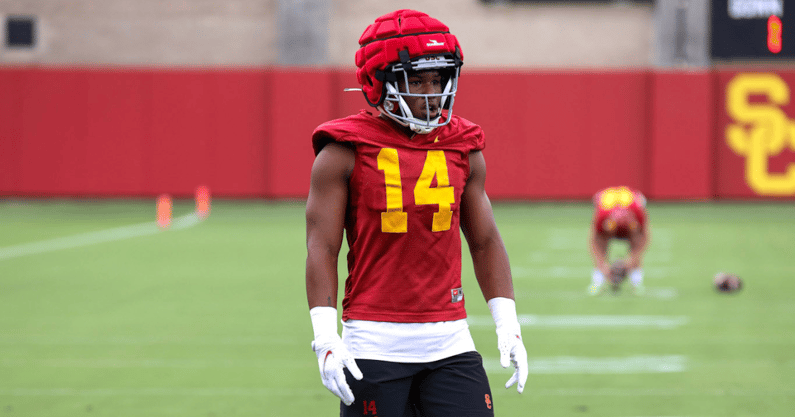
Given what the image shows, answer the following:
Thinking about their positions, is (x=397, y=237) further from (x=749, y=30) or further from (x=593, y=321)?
(x=749, y=30)

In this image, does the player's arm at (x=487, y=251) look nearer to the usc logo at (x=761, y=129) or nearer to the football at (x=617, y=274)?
the football at (x=617, y=274)

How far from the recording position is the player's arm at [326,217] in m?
3.08

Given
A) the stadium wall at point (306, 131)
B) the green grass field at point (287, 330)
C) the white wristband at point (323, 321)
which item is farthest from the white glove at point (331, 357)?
the stadium wall at point (306, 131)

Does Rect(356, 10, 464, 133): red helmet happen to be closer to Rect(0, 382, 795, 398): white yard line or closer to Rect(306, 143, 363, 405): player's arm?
Rect(306, 143, 363, 405): player's arm

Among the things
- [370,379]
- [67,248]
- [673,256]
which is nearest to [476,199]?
[370,379]

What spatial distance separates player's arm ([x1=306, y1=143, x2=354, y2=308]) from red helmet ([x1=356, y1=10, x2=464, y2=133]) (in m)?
0.21

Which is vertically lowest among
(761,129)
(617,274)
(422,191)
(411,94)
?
(617,274)

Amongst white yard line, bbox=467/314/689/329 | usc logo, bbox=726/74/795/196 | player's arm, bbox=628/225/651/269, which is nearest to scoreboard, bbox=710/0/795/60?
usc logo, bbox=726/74/795/196

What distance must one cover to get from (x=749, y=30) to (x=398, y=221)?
20138mm

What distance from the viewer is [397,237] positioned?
3.08m

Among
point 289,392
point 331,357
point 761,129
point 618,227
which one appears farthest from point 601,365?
point 761,129

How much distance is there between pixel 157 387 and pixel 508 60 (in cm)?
1746

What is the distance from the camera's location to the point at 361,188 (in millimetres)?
3098

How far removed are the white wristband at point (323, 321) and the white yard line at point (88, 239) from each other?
1118cm
